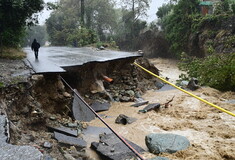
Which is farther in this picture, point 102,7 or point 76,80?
point 102,7

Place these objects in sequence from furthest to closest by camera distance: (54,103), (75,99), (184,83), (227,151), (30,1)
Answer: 1. (184,83)
2. (30,1)
3. (75,99)
4. (54,103)
5. (227,151)

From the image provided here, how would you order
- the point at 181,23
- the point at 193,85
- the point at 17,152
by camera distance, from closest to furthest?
the point at 17,152, the point at 193,85, the point at 181,23

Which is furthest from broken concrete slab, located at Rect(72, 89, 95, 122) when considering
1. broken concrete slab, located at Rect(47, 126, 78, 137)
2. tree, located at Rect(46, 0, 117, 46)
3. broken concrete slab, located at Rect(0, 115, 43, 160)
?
tree, located at Rect(46, 0, 117, 46)

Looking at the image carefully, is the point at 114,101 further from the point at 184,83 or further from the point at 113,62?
the point at 184,83

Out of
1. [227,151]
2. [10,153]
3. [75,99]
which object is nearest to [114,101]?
[75,99]

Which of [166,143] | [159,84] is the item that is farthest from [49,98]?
[159,84]

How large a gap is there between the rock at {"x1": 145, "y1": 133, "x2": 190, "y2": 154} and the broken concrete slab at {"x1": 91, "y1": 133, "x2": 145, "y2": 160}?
29 centimetres

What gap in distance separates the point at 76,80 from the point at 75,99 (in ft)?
5.27

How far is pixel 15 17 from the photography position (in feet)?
29.8

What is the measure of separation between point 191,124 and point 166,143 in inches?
77.5

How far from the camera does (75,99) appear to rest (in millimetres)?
7336

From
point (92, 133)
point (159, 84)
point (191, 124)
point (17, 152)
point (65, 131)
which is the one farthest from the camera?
point (159, 84)

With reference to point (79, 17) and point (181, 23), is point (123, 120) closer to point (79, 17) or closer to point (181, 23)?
point (181, 23)

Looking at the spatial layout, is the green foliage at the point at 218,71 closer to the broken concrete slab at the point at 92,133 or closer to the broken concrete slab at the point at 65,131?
the broken concrete slab at the point at 92,133
